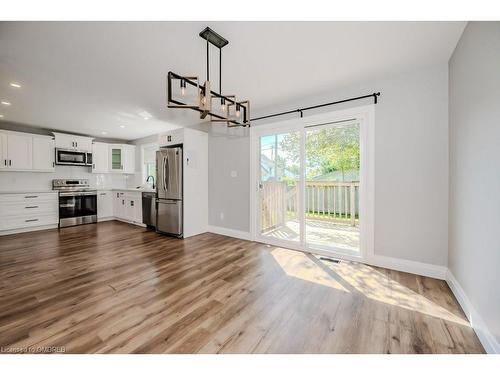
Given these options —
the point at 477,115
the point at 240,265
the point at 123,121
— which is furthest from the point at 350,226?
the point at 123,121

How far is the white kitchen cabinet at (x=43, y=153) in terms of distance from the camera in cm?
462

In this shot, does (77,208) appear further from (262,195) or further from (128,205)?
(262,195)

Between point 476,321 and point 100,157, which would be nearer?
point 476,321

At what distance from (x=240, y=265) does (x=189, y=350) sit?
139cm

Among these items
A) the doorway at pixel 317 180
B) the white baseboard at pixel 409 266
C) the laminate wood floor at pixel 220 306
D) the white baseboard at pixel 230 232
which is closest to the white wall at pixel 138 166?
the white baseboard at pixel 230 232

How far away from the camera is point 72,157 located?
5.10 m

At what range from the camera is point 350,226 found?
3998mm

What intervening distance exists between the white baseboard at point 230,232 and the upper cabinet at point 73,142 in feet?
13.3

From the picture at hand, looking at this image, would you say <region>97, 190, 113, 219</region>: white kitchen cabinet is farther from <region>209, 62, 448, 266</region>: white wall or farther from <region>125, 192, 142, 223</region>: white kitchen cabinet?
<region>209, 62, 448, 266</region>: white wall

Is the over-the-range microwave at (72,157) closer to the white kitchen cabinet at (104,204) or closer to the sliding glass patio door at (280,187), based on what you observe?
the white kitchen cabinet at (104,204)

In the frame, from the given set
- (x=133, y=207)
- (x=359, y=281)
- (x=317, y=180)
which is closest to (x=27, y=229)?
(x=133, y=207)

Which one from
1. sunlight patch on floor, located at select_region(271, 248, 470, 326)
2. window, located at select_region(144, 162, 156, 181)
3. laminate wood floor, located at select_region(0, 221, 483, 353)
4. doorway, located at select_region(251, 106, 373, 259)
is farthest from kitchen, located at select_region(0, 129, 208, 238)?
sunlight patch on floor, located at select_region(271, 248, 470, 326)

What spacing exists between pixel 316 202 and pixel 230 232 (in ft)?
6.11
